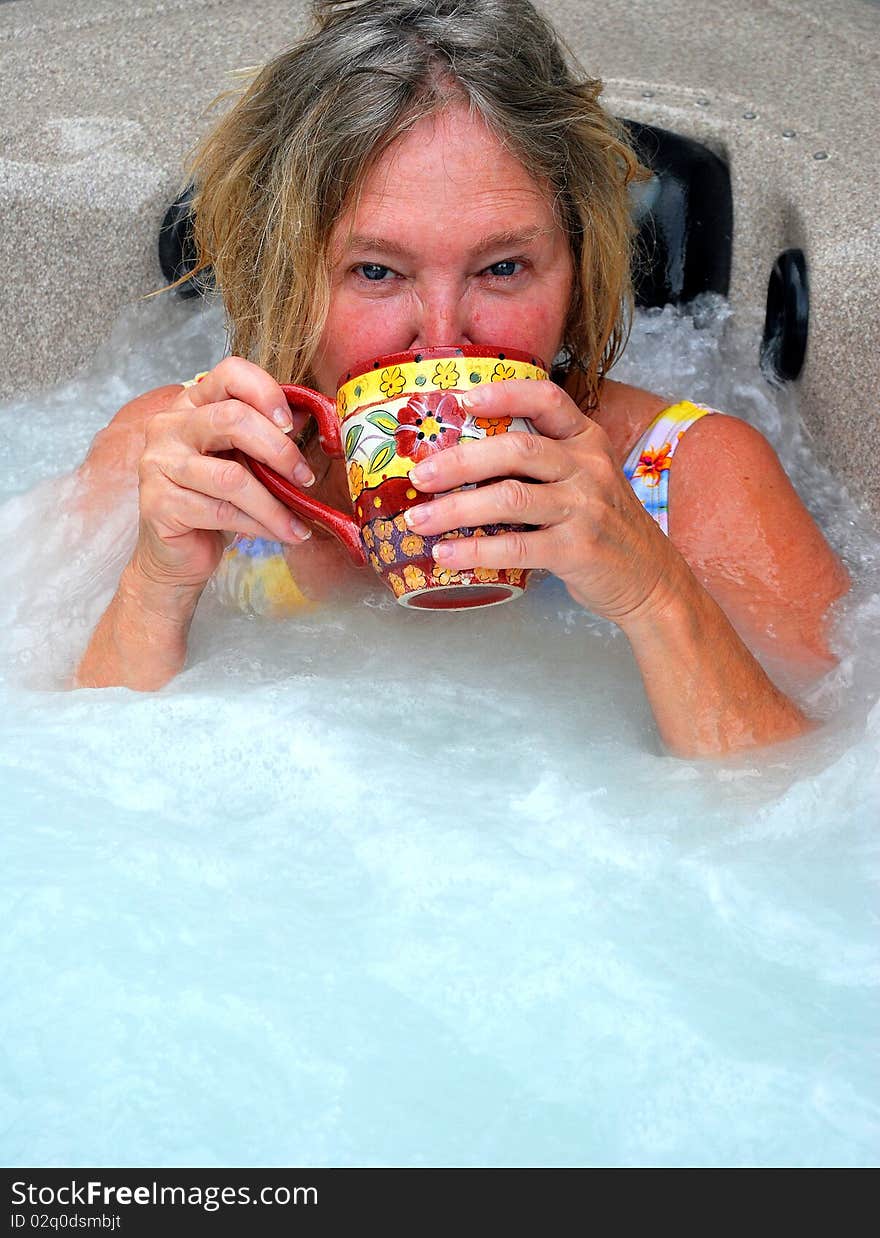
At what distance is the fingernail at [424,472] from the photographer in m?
1.02

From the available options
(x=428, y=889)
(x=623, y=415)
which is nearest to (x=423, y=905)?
(x=428, y=889)

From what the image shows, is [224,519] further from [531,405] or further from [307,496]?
[531,405]

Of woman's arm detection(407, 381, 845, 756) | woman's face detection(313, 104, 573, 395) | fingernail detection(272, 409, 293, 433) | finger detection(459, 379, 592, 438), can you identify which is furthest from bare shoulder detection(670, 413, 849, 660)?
fingernail detection(272, 409, 293, 433)

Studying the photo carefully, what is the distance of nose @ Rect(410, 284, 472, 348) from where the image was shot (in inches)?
48.7

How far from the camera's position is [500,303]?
1.27 metres

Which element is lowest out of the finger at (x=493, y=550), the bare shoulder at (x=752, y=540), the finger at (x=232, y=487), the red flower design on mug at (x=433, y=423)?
the bare shoulder at (x=752, y=540)

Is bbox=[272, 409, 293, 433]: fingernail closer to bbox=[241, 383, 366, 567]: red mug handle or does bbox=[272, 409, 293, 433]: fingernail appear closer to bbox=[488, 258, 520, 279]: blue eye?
bbox=[241, 383, 366, 567]: red mug handle

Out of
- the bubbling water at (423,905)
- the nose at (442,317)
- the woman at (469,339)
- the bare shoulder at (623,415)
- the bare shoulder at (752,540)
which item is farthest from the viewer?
the bare shoulder at (623,415)

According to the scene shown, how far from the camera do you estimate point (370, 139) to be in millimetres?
1250

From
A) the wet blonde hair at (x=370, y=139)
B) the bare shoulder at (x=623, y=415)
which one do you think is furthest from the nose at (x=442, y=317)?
the bare shoulder at (x=623, y=415)

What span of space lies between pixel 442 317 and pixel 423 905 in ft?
1.66

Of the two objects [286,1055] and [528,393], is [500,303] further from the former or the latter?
[286,1055]

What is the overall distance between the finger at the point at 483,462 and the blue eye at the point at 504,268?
0.92 feet

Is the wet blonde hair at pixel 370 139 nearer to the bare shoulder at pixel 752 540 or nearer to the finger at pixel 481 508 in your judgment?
the bare shoulder at pixel 752 540
